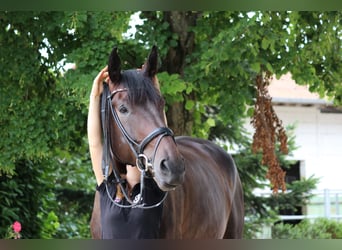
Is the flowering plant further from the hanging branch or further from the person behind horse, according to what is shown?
the person behind horse

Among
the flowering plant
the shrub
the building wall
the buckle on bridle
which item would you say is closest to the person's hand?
the buckle on bridle

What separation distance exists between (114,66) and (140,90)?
0.40ft

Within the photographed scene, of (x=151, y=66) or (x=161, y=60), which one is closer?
(x=151, y=66)

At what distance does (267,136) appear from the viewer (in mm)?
4270

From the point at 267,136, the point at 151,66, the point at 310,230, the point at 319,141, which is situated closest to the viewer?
the point at 151,66

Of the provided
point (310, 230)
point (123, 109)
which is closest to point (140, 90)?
point (123, 109)

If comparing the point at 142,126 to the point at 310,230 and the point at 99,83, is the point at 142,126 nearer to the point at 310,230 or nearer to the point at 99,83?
the point at 99,83

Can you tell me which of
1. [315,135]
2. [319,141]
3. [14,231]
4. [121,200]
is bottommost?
[14,231]

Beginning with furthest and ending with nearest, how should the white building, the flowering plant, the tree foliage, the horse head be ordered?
the white building
the flowering plant
the tree foliage
the horse head

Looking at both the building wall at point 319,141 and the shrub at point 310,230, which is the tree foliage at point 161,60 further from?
the building wall at point 319,141

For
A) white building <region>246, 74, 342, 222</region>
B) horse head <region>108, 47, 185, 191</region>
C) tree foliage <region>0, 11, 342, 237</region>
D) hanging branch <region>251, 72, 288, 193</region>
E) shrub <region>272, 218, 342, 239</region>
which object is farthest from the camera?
white building <region>246, 74, 342, 222</region>

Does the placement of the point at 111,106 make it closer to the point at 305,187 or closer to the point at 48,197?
Result: the point at 48,197

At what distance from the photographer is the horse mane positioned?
63.7 inches

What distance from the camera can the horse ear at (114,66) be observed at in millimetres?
1658
